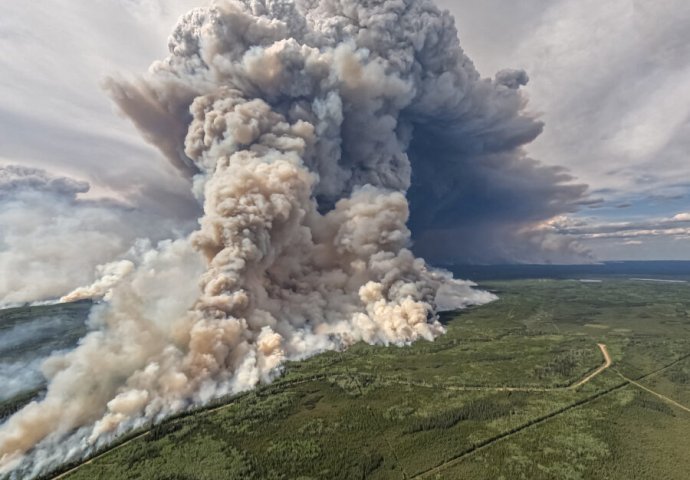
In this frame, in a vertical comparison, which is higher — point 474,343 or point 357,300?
point 357,300

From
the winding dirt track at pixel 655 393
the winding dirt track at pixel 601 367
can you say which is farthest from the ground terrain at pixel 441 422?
the winding dirt track at pixel 655 393

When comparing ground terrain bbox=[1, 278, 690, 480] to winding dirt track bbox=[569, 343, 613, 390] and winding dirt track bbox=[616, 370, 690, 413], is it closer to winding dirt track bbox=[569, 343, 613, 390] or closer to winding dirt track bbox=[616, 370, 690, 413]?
winding dirt track bbox=[569, 343, 613, 390]

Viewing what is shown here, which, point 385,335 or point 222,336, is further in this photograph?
point 385,335

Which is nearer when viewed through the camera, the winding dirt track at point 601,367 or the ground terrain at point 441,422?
the ground terrain at point 441,422

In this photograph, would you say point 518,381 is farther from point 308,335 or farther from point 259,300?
point 259,300

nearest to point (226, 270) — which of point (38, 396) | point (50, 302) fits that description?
point (38, 396)

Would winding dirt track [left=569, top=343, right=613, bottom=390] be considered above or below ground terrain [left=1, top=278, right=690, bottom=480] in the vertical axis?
above

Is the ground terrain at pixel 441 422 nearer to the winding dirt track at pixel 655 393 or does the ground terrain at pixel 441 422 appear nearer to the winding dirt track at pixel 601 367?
the winding dirt track at pixel 601 367

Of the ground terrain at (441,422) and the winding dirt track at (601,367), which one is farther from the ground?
the winding dirt track at (601,367)

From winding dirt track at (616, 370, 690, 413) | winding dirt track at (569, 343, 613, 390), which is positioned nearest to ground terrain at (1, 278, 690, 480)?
winding dirt track at (569, 343, 613, 390)
